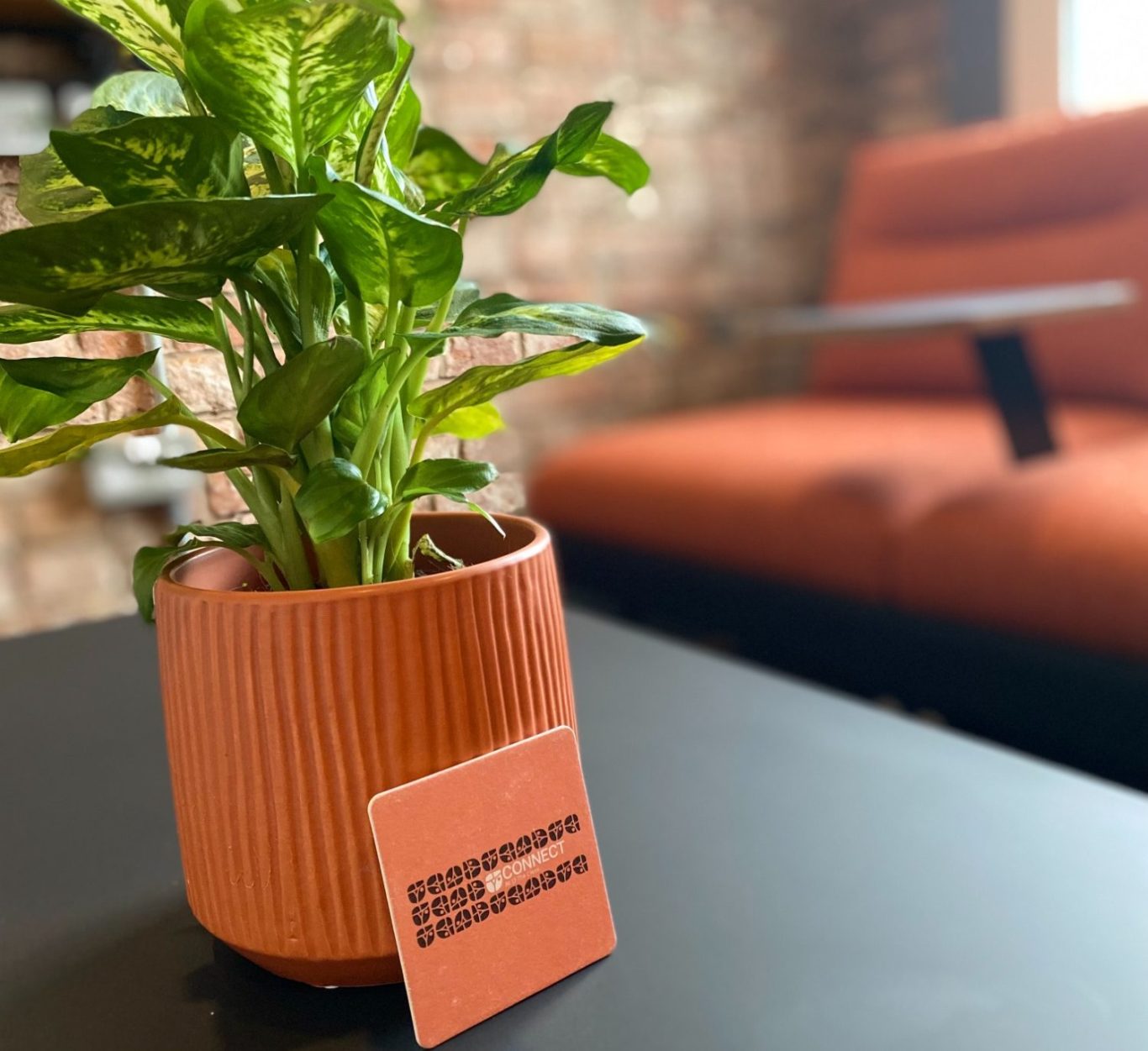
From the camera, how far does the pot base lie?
473 mm

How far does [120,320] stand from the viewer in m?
0.45

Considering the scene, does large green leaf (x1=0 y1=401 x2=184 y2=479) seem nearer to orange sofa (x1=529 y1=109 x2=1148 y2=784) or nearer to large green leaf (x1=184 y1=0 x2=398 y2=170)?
large green leaf (x1=184 y1=0 x2=398 y2=170)

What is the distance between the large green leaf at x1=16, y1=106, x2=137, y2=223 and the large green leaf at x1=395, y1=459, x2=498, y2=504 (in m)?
A: 0.16

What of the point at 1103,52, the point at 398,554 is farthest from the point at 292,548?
the point at 1103,52

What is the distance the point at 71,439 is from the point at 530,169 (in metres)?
0.21

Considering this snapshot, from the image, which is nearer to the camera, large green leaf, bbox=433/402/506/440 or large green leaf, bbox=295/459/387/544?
large green leaf, bbox=295/459/387/544

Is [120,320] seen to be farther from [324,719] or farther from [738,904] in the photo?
[738,904]

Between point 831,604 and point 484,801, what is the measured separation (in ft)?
3.74

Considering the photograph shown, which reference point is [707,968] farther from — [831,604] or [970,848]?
[831,604]

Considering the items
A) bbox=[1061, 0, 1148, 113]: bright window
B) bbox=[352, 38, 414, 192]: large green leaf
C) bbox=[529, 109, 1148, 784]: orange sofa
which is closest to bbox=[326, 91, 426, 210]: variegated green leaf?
bbox=[352, 38, 414, 192]: large green leaf

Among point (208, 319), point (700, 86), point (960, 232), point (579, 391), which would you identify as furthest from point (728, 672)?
point (700, 86)

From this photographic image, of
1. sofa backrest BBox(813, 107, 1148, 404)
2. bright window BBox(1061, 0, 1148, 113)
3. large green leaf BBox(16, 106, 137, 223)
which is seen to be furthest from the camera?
bright window BBox(1061, 0, 1148, 113)

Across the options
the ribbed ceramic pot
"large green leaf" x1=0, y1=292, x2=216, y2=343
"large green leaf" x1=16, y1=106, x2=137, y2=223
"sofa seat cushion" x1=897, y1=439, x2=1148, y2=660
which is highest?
"large green leaf" x1=16, y1=106, x2=137, y2=223

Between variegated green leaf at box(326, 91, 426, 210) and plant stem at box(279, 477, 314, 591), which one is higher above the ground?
variegated green leaf at box(326, 91, 426, 210)
